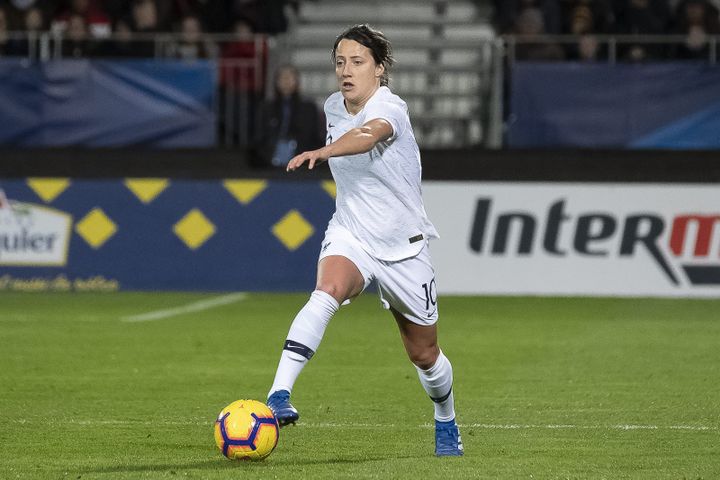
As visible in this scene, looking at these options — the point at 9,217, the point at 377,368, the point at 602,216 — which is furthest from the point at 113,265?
the point at 377,368

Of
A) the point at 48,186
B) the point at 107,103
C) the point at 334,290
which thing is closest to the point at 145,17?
the point at 107,103

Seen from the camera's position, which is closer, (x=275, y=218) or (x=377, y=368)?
(x=377, y=368)

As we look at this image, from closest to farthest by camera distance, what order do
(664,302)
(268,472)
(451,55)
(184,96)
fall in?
(268,472), (664,302), (184,96), (451,55)

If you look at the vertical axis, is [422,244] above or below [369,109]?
below

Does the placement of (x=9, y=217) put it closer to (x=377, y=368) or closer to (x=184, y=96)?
(x=184, y=96)

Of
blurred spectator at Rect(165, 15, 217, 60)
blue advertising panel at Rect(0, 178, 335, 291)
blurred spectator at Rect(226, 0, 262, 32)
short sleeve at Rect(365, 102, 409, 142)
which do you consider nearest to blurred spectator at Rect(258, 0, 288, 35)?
blurred spectator at Rect(226, 0, 262, 32)

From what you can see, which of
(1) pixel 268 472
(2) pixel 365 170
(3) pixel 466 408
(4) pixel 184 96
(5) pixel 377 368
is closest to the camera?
(1) pixel 268 472

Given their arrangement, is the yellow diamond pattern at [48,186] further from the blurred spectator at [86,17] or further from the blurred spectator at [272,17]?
the blurred spectator at [272,17]

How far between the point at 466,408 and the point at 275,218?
829 cm

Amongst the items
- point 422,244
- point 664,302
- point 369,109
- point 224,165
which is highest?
point 369,109

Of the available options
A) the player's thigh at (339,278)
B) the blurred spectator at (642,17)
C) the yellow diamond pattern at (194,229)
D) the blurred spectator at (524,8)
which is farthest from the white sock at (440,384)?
the blurred spectator at (524,8)

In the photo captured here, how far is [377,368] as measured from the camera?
11.0 m

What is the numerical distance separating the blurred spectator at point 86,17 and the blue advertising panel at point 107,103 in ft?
4.64

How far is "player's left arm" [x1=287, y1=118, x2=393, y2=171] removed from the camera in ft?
20.7
